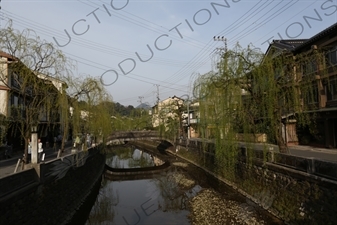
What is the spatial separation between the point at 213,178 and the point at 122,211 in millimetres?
7098

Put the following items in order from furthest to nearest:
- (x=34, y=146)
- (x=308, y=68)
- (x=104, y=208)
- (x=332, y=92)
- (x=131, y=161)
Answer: (x=131, y=161)
(x=332, y=92)
(x=104, y=208)
(x=308, y=68)
(x=34, y=146)

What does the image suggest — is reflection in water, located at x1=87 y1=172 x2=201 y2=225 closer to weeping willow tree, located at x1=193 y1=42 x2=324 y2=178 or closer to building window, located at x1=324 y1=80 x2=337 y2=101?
weeping willow tree, located at x1=193 y1=42 x2=324 y2=178

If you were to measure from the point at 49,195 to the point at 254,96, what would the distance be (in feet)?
26.4

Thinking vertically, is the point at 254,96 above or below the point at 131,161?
above

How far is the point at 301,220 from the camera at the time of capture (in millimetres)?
8562

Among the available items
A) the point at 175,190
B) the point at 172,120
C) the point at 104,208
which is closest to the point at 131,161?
the point at 172,120

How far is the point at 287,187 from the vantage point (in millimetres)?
9812

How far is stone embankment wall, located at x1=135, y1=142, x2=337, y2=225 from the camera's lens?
7.64 metres

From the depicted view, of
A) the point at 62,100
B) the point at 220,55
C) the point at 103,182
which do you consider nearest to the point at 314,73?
the point at 220,55

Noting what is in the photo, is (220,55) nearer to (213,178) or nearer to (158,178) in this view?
(213,178)

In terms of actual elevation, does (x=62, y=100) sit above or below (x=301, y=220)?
above

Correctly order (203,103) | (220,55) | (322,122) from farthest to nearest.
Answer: (322,122) < (203,103) < (220,55)

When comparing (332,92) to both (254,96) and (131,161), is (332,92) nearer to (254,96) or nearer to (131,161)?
(254,96)

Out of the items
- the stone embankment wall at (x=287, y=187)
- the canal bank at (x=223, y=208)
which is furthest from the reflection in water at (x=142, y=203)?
the stone embankment wall at (x=287, y=187)
